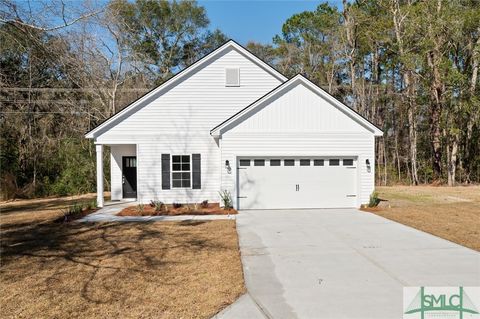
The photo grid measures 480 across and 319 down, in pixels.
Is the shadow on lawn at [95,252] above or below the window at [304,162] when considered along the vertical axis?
below

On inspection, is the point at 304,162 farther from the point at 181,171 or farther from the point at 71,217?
the point at 71,217

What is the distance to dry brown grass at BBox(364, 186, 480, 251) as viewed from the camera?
8438 millimetres

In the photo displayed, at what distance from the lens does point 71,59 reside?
7.88 metres

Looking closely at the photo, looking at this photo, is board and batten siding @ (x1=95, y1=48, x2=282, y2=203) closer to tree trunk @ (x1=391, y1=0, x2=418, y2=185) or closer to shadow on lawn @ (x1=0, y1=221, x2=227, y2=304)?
shadow on lawn @ (x1=0, y1=221, x2=227, y2=304)

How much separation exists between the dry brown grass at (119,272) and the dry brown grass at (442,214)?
532cm

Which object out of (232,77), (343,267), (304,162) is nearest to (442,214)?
(304,162)

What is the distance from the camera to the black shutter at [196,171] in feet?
46.8

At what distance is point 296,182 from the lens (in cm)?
1311

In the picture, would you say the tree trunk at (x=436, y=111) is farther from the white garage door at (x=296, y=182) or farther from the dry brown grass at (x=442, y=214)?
the white garage door at (x=296, y=182)

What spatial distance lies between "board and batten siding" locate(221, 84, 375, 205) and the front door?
5.02 m

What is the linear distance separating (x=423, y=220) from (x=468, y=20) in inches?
702

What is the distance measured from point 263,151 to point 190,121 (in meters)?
3.65

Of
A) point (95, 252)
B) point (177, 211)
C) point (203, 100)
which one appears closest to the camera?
point (95, 252)

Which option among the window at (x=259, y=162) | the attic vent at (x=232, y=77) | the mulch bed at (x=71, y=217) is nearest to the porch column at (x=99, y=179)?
the mulch bed at (x=71, y=217)
